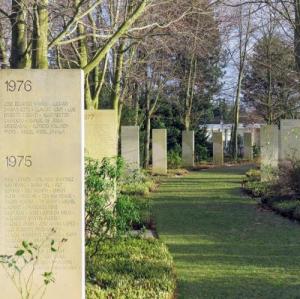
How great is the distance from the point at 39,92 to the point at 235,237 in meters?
6.32

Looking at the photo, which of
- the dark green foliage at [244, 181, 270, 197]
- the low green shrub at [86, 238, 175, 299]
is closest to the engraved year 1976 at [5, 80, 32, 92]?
the low green shrub at [86, 238, 175, 299]

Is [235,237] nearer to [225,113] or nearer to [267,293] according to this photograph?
[267,293]

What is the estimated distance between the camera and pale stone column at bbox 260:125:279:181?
20609 mm

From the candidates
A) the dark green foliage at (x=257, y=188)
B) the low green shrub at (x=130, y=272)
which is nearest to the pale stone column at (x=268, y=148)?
the dark green foliage at (x=257, y=188)

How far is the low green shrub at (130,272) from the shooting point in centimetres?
657

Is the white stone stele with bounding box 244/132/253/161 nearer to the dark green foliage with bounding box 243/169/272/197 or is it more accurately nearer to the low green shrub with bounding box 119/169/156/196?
the dark green foliage with bounding box 243/169/272/197

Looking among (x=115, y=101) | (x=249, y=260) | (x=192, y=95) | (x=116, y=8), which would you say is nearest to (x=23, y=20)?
(x=249, y=260)

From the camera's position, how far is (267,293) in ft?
23.4

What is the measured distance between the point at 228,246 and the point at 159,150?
17.0 m

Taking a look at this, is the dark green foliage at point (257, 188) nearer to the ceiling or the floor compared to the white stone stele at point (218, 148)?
nearer to the floor

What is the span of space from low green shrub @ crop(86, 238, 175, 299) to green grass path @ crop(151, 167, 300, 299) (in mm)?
296

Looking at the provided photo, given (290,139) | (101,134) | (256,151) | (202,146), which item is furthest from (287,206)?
(256,151)

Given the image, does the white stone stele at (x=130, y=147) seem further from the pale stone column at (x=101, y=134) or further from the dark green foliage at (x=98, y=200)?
the dark green foliage at (x=98, y=200)

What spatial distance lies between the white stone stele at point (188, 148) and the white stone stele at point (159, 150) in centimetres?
530
